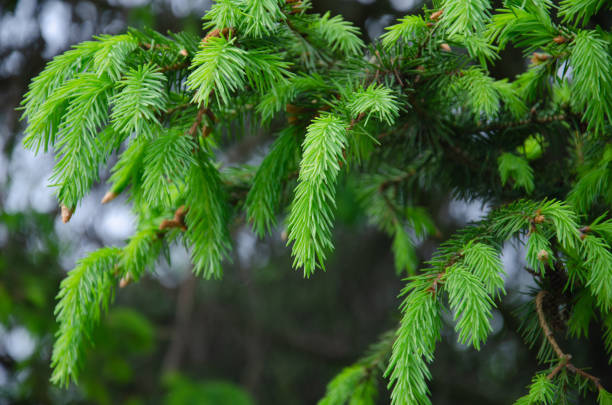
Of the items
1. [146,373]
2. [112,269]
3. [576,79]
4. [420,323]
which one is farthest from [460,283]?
[146,373]

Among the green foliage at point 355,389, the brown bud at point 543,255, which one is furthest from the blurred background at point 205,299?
the brown bud at point 543,255

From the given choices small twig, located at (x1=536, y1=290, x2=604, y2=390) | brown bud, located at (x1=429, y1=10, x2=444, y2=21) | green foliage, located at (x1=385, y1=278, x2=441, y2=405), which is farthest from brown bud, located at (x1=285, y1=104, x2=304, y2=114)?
small twig, located at (x1=536, y1=290, x2=604, y2=390)

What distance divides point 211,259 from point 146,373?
11.5 ft

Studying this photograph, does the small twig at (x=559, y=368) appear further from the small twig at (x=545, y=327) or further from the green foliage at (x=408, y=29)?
the green foliage at (x=408, y=29)

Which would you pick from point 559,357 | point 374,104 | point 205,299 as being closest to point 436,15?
point 374,104

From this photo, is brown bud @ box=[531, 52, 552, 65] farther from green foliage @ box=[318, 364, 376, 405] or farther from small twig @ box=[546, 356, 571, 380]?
green foliage @ box=[318, 364, 376, 405]

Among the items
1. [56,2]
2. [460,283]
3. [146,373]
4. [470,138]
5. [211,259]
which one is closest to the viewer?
[460,283]

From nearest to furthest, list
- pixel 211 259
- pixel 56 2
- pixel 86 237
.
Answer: pixel 211 259 → pixel 56 2 → pixel 86 237

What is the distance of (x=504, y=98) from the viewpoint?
0.80 meters

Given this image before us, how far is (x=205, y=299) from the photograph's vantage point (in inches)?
138

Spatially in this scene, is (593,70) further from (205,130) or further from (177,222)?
(177,222)

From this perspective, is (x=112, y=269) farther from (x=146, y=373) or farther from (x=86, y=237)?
(x=146, y=373)

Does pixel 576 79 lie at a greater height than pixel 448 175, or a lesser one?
greater

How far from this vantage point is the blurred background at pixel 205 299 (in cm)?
193
